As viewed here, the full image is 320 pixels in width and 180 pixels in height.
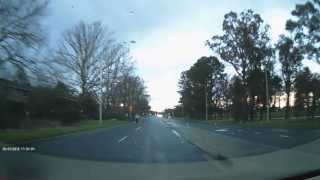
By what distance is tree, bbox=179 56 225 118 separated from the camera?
134 m

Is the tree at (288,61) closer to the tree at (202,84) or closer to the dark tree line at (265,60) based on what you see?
the dark tree line at (265,60)

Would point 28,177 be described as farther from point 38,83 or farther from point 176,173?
point 38,83

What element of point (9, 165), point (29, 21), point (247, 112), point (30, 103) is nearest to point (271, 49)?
point (247, 112)

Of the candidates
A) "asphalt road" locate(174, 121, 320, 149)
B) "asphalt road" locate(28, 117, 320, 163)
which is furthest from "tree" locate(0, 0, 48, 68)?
"asphalt road" locate(174, 121, 320, 149)

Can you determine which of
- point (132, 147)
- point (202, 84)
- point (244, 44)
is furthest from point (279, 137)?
point (202, 84)

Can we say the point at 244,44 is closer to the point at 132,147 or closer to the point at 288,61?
the point at 288,61

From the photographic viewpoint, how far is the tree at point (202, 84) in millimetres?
134250

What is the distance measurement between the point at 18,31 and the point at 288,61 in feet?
242

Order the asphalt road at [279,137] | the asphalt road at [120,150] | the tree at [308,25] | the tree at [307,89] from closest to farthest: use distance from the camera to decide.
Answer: the asphalt road at [120,150] → the asphalt road at [279,137] → the tree at [308,25] → the tree at [307,89]

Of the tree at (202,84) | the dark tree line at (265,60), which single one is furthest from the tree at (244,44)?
the tree at (202,84)

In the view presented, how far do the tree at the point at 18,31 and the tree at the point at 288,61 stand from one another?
51.9 m

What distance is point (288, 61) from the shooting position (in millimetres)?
94000

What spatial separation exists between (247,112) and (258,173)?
84.9 meters

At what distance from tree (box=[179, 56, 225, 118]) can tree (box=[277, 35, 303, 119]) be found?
26.5 meters
